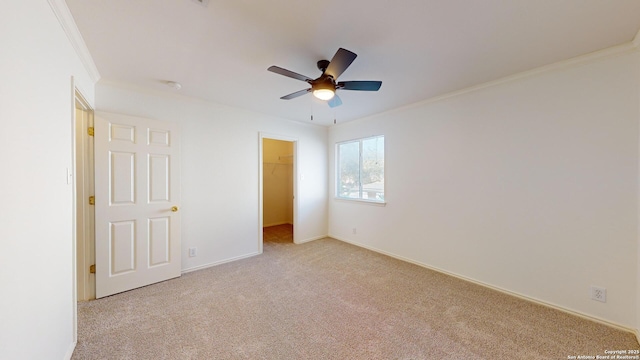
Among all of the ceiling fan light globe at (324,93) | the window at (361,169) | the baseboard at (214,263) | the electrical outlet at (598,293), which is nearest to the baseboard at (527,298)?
the electrical outlet at (598,293)

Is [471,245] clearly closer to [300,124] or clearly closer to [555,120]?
[555,120]

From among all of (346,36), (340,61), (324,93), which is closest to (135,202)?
(324,93)

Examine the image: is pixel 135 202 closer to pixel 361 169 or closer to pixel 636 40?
pixel 361 169

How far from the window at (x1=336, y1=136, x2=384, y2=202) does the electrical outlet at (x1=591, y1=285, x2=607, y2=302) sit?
7.80 feet

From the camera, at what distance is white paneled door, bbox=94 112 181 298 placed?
2.43 m

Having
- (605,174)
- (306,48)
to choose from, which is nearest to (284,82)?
(306,48)

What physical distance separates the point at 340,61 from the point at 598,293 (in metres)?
3.01

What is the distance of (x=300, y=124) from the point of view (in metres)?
4.29

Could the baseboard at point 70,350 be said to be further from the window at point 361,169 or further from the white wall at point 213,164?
the window at point 361,169

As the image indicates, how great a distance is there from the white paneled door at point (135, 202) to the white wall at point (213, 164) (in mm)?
179

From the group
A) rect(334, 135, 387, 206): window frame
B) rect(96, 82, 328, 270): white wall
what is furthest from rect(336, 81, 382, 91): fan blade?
rect(96, 82, 328, 270): white wall

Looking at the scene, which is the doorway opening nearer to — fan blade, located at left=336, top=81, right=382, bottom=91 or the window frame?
fan blade, located at left=336, top=81, right=382, bottom=91

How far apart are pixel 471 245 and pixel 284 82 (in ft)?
9.76

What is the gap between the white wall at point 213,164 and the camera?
282 centimetres
